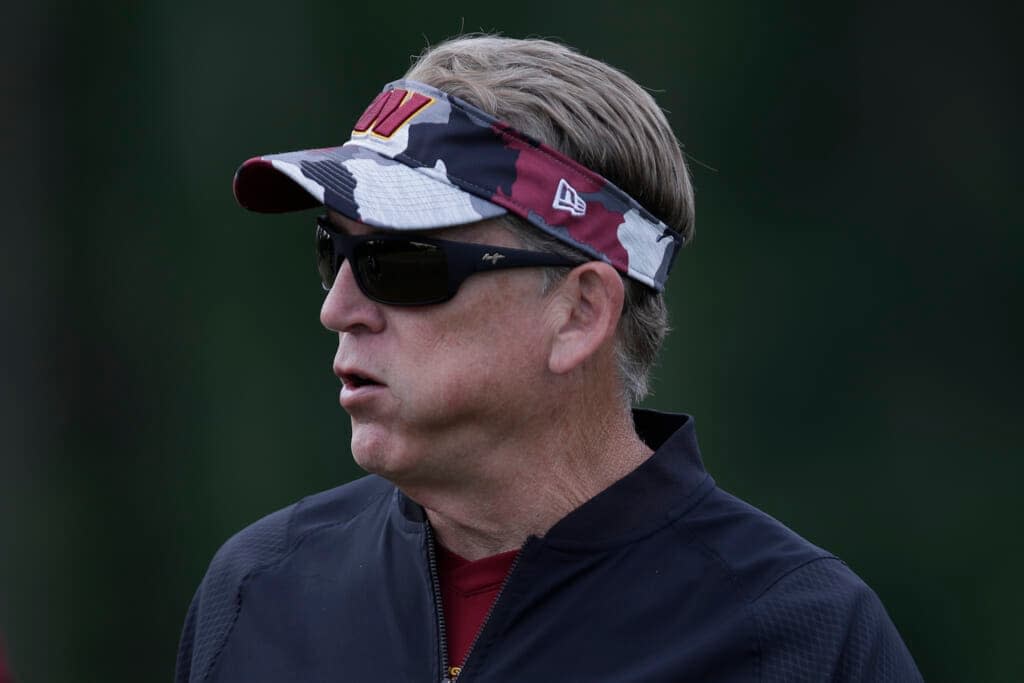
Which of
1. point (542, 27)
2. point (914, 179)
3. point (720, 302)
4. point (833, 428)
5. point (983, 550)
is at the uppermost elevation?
point (542, 27)

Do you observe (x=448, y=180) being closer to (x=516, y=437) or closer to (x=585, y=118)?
(x=585, y=118)

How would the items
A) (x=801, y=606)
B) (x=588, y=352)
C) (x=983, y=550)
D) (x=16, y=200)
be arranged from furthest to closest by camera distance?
(x=16, y=200)
(x=983, y=550)
(x=588, y=352)
(x=801, y=606)

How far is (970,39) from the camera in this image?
3969 mm

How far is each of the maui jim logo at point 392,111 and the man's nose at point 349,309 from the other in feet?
0.70

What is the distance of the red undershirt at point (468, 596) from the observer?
2.02 meters

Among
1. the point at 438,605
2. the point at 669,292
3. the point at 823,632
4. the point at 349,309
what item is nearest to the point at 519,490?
the point at 438,605

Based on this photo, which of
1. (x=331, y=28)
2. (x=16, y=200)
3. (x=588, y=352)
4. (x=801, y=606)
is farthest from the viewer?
(x=16, y=200)

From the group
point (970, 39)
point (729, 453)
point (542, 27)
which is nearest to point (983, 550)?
point (729, 453)

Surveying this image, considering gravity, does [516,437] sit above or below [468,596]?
above

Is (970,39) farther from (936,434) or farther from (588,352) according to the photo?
(588,352)

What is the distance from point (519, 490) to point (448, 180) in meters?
0.45

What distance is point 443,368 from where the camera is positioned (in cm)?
197

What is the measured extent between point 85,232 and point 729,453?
217 centimetres

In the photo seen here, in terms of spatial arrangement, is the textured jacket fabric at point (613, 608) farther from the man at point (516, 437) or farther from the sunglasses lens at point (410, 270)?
the sunglasses lens at point (410, 270)
